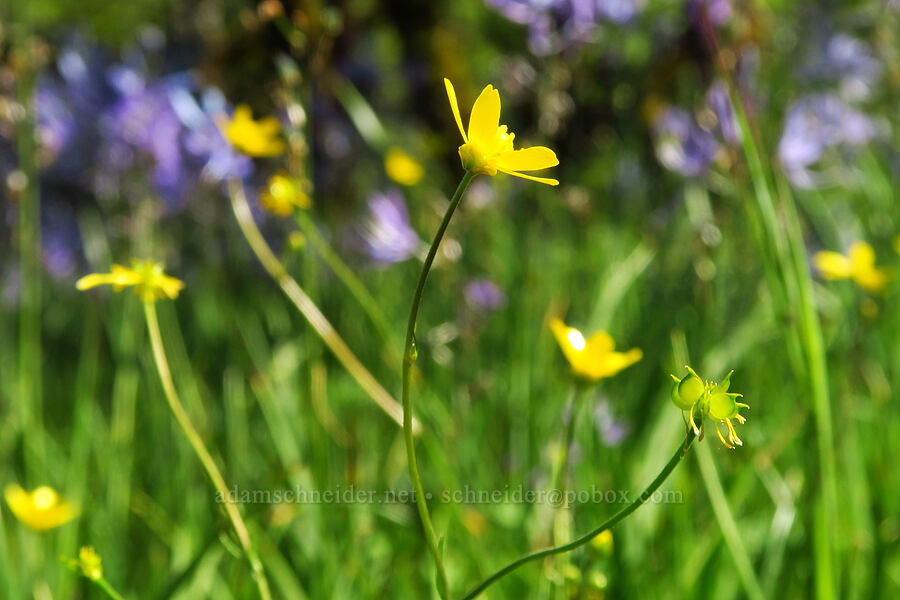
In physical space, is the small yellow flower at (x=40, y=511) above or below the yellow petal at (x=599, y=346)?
below

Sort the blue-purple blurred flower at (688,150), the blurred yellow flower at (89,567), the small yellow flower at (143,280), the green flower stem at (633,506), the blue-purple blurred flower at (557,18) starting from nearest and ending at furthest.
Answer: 1. the green flower stem at (633,506)
2. the blurred yellow flower at (89,567)
3. the small yellow flower at (143,280)
4. the blue-purple blurred flower at (557,18)
5. the blue-purple blurred flower at (688,150)

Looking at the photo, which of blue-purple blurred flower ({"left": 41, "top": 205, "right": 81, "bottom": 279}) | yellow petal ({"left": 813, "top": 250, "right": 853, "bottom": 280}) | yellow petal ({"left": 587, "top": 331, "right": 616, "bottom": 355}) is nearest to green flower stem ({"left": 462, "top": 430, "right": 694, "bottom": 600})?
yellow petal ({"left": 587, "top": 331, "right": 616, "bottom": 355})

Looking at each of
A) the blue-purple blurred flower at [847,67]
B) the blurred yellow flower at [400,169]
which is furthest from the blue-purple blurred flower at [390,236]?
the blue-purple blurred flower at [847,67]

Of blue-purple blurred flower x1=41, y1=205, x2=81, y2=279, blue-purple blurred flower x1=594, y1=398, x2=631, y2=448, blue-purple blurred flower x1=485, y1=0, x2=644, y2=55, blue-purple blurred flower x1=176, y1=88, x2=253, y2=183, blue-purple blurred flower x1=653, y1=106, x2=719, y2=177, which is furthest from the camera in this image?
blue-purple blurred flower x1=41, y1=205, x2=81, y2=279

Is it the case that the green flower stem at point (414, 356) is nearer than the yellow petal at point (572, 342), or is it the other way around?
the green flower stem at point (414, 356)

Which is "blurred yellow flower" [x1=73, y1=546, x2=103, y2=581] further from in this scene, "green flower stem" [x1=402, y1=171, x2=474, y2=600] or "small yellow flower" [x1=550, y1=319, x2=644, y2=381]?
"small yellow flower" [x1=550, y1=319, x2=644, y2=381]

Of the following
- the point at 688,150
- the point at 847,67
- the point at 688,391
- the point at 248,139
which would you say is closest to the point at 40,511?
the point at 248,139

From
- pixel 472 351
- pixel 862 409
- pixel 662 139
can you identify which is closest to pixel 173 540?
pixel 472 351

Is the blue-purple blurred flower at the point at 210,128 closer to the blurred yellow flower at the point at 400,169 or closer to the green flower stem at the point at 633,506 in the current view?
the blurred yellow flower at the point at 400,169
